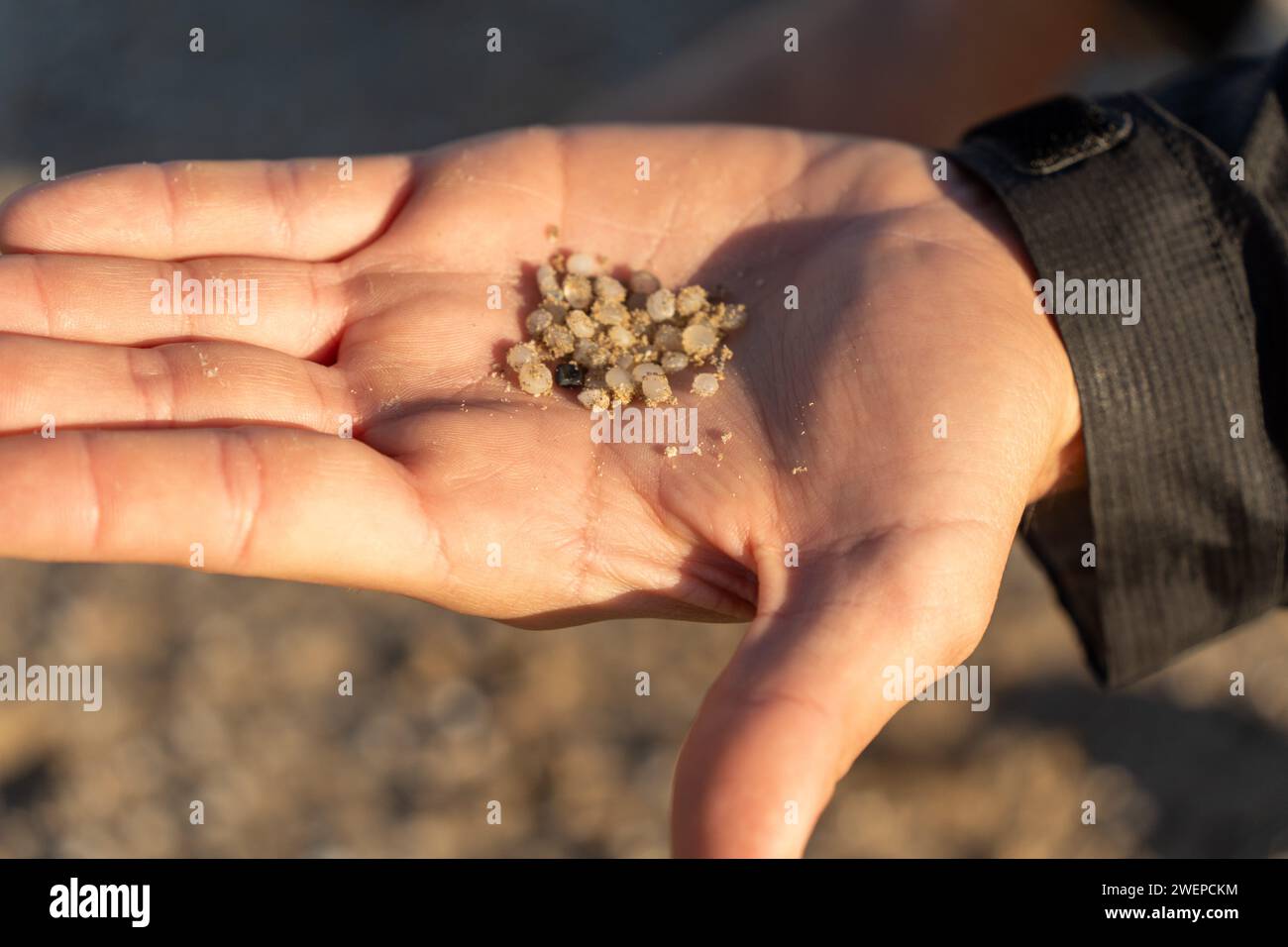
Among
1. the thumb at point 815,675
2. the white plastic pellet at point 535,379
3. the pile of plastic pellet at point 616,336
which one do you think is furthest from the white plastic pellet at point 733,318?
the thumb at point 815,675

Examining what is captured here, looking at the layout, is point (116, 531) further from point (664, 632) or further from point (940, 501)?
point (664, 632)

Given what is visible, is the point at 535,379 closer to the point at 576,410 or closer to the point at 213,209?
the point at 576,410

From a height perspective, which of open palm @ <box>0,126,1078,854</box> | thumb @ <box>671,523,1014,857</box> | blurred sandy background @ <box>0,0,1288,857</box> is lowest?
blurred sandy background @ <box>0,0,1288,857</box>

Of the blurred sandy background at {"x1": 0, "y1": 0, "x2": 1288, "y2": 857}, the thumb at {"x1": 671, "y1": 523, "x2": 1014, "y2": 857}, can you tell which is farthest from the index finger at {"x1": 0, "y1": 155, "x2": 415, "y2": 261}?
the blurred sandy background at {"x1": 0, "y1": 0, "x2": 1288, "y2": 857}

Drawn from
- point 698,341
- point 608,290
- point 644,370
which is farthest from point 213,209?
point 698,341

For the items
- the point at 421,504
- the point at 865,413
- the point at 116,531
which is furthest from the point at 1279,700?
the point at 116,531

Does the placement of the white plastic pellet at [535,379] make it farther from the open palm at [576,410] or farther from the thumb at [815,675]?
the thumb at [815,675]

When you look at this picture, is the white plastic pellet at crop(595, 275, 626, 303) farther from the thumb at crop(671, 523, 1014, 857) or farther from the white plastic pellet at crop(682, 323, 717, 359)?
the thumb at crop(671, 523, 1014, 857)
